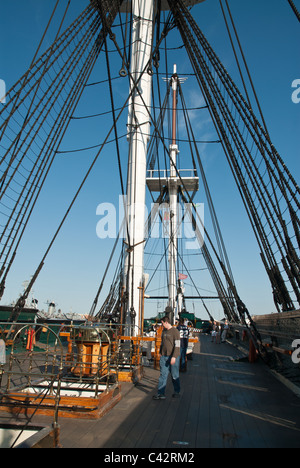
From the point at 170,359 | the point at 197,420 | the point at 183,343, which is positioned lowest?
the point at 197,420

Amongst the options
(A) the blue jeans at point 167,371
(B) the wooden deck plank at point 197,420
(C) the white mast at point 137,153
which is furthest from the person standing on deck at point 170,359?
(C) the white mast at point 137,153

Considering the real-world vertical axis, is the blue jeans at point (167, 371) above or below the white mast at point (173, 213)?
below

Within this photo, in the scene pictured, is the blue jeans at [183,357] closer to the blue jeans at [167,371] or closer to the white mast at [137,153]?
the white mast at [137,153]

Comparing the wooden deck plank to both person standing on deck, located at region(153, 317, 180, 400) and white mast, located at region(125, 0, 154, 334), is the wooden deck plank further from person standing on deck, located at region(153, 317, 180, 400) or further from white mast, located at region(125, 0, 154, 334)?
white mast, located at region(125, 0, 154, 334)

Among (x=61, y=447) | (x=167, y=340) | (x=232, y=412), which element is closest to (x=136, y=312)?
(x=167, y=340)

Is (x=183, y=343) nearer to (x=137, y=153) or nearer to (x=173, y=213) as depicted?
(x=137, y=153)

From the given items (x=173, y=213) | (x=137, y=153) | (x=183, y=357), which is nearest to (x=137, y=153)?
(x=137, y=153)

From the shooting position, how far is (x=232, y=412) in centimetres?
464

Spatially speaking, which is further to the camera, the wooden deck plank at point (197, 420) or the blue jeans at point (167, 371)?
the blue jeans at point (167, 371)

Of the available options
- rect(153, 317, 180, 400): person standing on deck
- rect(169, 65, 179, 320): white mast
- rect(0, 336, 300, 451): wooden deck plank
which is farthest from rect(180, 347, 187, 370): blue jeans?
rect(169, 65, 179, 320): white mast

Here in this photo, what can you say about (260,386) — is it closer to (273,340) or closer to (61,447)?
(273,340)

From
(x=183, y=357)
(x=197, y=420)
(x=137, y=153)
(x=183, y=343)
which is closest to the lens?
(x=197, y=420)

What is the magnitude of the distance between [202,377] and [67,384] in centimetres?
321
